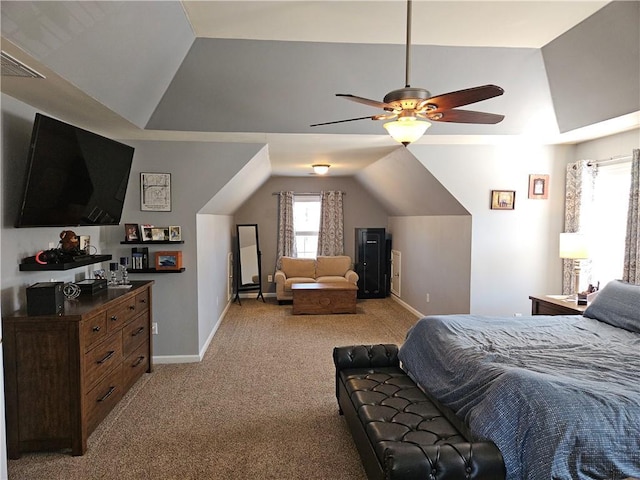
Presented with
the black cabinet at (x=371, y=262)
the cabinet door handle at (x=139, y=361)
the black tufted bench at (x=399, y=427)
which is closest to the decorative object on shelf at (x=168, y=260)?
the cabinet door handle at (x=139, y=361)

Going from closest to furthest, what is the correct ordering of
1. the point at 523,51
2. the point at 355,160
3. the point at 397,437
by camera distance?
the point at 397,437
the point at 523,51
the point at 355,160

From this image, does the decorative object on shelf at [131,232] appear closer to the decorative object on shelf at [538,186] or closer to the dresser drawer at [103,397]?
the dresser drawer at [103,397]

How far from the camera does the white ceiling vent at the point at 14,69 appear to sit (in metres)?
2.03

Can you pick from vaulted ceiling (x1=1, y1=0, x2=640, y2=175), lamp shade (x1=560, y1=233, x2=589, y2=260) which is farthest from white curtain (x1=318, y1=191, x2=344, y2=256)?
lamp shade (x1=560, y1=233, x2=589, y2=260)

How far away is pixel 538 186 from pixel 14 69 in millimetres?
4938

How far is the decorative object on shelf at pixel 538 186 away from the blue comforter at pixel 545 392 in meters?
2.17

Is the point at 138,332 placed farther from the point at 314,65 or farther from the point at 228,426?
the point at 314,65

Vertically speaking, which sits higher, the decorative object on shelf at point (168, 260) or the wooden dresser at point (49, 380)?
the decorative object on shelf at point (168, 260)

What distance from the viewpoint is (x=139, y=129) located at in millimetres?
3750

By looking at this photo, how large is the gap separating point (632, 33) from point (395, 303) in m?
5.20

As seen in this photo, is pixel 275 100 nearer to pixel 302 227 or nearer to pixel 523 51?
pixel 523 51

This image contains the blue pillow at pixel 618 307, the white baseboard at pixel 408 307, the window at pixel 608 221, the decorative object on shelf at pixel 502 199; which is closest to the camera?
the blue pillow at pixel 618 307

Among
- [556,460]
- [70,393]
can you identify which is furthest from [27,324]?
[556,460]

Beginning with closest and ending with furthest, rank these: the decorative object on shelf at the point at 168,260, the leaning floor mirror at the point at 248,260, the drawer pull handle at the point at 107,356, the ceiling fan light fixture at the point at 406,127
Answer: the ceiling fan light fixture at the point at 406,127, the drawer pull handle at the point at 107,356, the decorative object on shelf at the point at 168,260, the leaning floor mirror at the point at 248,260
